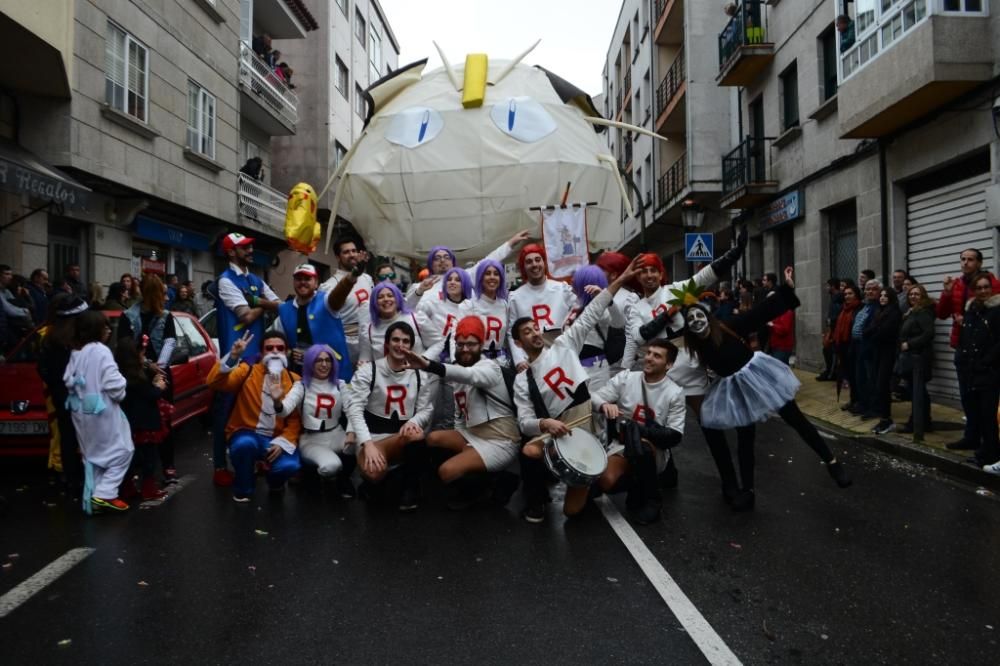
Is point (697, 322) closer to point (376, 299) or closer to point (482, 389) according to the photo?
point (482, 389)

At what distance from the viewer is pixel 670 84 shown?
2584 cm

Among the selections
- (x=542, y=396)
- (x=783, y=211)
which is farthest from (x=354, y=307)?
(x=783, y=211)

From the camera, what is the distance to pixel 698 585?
Result: 4.03 metres

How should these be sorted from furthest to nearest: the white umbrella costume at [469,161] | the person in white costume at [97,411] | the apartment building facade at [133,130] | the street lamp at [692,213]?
the street lamp at [692,213], the apartment building facade at [133,130], the white umbrella costume at [469,161], the person in white costume at [97,411]

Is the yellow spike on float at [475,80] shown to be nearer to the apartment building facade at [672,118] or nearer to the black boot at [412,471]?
the black boot at [412,471]

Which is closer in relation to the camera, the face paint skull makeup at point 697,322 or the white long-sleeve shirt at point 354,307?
the face paint skull makeup at point 697,322

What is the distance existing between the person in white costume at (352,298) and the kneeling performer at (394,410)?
0.86m

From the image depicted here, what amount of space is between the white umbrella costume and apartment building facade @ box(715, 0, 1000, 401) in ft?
16.6

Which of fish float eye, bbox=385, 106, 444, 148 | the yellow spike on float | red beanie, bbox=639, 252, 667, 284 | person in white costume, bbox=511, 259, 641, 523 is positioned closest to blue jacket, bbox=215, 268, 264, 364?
fish float eye, bbox=385, 106, 444, 148

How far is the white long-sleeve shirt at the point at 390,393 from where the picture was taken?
5727 millimetres

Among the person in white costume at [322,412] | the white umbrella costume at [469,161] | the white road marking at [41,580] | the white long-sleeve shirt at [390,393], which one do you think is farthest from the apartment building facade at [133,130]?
the white road marking at [41,580]

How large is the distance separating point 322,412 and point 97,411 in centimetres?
157

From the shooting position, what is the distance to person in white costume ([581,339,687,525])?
5262mm

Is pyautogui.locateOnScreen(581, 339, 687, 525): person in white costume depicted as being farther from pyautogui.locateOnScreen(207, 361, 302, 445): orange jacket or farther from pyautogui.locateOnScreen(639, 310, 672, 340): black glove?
pyautogui.locateOnScreen(207, 361, 302, 445): orange jacket
